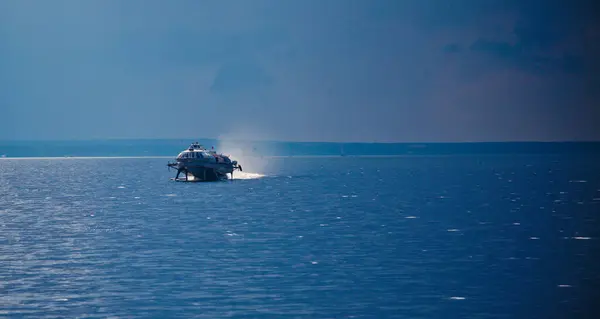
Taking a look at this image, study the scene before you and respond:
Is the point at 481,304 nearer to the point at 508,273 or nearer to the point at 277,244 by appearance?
the point at 508,273

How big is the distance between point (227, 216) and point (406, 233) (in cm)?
2412

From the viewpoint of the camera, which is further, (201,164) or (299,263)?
(201,164)

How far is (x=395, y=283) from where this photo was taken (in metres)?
42.9

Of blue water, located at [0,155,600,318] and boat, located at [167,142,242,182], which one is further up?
boat, located at [167,142,242,182]

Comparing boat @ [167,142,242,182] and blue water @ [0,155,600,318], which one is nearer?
blue water @ [0,155,600,318]

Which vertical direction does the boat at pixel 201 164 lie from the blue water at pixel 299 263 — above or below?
above

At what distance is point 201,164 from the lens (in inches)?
6526

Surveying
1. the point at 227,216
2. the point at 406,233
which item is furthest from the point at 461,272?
the point at 227,216

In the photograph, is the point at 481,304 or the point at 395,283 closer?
the point at 481,304

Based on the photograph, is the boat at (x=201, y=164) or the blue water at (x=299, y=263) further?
the boat at (x=201, y=164)

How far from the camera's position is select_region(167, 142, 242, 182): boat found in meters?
162

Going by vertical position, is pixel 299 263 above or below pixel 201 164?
below

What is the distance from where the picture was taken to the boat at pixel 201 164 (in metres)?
162

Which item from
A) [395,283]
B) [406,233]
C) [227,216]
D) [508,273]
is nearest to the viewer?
[395,283]
